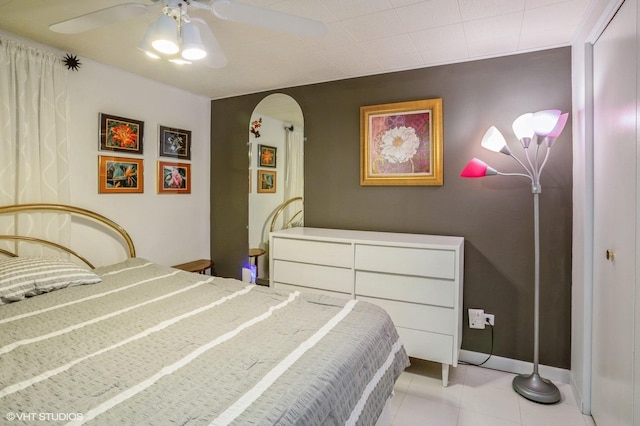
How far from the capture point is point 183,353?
117cm

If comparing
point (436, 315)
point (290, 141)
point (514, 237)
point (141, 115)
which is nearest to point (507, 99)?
point (514, 237)

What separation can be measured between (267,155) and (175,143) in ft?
2.86

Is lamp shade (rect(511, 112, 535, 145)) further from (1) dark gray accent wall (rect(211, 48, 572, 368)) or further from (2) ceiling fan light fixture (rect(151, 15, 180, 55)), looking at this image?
(2) ceiling fan light fixture (rect(151, 15, 180, 55))

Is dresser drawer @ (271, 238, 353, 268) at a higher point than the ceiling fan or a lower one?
lower

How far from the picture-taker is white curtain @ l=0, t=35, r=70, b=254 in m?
2.14

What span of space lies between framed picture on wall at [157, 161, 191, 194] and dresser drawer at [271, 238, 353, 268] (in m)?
1.26

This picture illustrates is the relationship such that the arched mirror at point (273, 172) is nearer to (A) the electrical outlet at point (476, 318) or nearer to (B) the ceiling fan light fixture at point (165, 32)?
(A) the electrical outlet at point (476, 318)

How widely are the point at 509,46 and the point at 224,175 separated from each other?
2.68 metres

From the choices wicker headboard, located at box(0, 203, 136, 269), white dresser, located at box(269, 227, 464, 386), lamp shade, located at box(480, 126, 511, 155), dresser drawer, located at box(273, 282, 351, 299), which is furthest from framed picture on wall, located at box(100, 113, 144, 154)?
lamp shade, located at box(480, 126, 511, 155)

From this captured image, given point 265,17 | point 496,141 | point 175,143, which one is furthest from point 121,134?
point 496,141

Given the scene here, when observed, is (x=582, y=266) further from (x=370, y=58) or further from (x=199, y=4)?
(x=199, y=4)

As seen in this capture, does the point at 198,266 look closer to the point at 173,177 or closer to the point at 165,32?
the point at 173,177

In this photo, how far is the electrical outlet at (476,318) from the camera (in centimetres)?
247

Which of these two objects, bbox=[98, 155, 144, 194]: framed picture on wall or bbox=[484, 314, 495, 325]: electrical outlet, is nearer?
bbox=[484, 314, 495, 325]: electrical outlet
